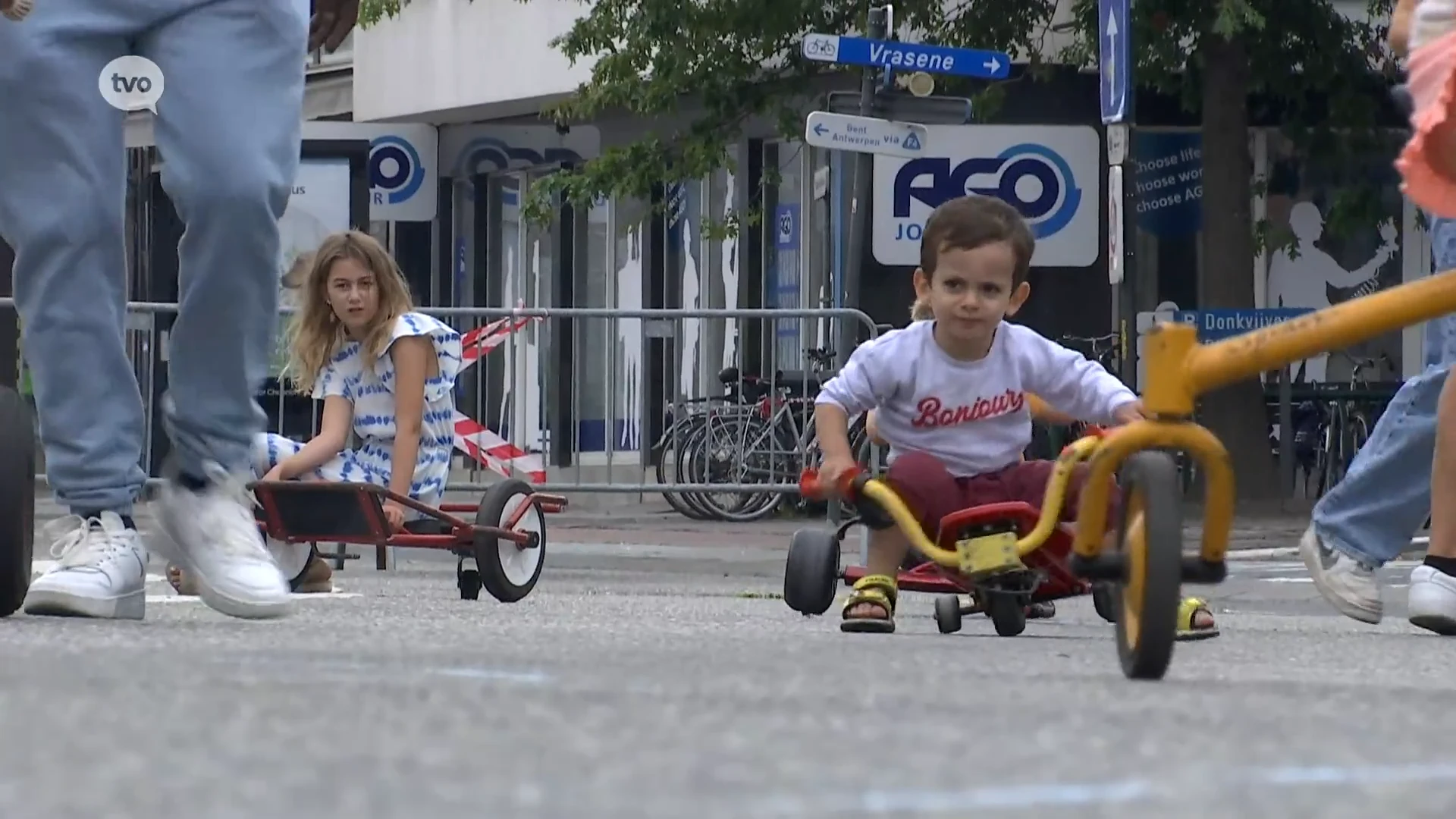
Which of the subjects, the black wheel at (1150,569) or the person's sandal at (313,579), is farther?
the person's sandal at (313,579)

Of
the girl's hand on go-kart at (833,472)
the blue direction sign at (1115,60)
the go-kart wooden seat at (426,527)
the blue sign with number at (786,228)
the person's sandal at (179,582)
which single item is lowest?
the person's sandal at (179,582)

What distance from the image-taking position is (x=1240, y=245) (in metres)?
18.8

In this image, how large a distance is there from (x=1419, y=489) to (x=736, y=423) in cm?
683

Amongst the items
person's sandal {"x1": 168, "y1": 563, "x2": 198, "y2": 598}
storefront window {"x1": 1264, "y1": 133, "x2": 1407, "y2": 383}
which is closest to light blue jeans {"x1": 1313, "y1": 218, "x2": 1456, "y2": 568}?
person's sandal {"x1": 168, "y1": 563, "x2": 198, "y2": 598}

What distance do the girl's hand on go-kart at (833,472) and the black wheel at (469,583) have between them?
309 cm

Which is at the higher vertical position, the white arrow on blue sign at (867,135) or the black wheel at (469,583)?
the white arrow on blue sign at (867,135)

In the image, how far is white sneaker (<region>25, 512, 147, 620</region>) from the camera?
5348 mm

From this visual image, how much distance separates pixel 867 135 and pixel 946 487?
7038 mm

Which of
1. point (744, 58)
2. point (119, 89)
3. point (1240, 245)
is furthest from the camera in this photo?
→ point (744, 58)

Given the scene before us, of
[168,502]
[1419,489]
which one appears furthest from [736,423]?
[168,502]

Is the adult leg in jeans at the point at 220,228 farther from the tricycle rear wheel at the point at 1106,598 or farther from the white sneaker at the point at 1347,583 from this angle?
Answer: the white sneaker at the point at 1347,583

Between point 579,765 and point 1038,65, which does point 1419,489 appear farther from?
point 1038,65

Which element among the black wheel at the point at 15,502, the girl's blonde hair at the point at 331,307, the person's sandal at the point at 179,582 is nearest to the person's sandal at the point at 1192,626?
the black wheel at the point at 15,502

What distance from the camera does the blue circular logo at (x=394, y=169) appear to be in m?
26.0
